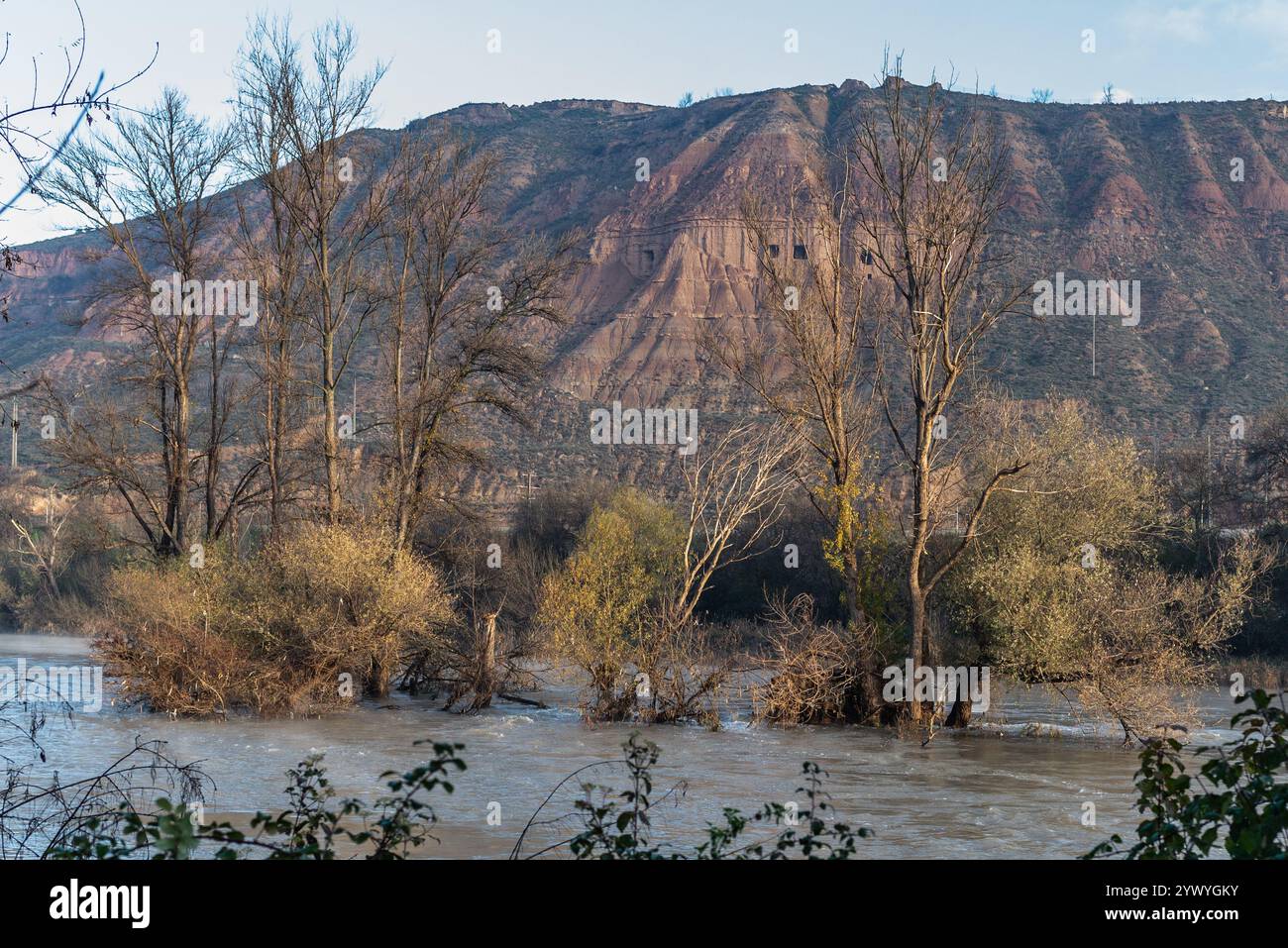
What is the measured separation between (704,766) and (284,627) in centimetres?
987

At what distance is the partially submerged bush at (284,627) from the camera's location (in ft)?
72.4

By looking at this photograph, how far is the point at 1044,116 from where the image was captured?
9944cm

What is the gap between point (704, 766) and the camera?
57.3 ft

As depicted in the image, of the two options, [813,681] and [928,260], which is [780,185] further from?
[813,681]

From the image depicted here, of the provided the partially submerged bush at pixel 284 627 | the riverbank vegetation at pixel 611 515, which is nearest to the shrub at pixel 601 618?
the riverbank vegetation at pixel 611 515

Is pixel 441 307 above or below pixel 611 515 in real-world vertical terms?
above

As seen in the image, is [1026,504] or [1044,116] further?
[1044,116]

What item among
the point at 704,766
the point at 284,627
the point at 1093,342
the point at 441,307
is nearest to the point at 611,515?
the point at 441,307

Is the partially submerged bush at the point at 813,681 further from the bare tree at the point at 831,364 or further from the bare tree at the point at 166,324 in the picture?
the bare tree at the point at 166,324

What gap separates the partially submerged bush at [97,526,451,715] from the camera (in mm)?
22062

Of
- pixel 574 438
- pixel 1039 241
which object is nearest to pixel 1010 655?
pixel 574 438

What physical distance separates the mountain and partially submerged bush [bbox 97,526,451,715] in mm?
29468
